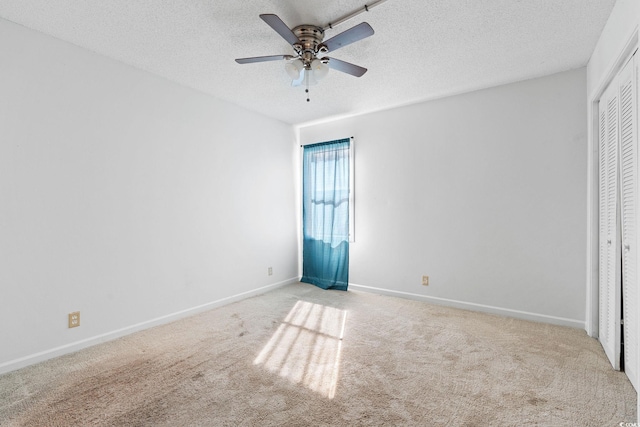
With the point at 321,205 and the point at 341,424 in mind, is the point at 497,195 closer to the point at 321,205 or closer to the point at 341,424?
the point at 321,205

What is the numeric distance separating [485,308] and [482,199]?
4.03 feet

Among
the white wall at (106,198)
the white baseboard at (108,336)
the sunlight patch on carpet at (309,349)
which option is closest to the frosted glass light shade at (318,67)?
the white wall at (106,198)

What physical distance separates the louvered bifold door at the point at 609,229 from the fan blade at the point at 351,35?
191 centimetres

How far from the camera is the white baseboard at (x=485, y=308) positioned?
125 inches

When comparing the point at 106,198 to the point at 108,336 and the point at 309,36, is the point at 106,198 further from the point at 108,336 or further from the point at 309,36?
the point at 309,36

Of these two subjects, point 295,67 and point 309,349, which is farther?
point 309,349

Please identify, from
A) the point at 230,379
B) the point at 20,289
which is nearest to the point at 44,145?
the point at 20,289

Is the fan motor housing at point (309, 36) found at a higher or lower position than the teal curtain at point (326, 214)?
higher

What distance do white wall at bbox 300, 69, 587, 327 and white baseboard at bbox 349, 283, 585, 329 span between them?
0.01m

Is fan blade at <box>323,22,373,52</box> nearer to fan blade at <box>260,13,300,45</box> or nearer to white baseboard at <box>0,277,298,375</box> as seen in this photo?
fan blade at <box>260,13,300,45</box>

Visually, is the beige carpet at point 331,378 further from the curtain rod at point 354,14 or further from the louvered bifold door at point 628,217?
the curtain rod at point 354,14

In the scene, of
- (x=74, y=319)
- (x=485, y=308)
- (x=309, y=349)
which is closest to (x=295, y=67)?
(x=309, y=349)

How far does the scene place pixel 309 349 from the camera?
8.87 feet

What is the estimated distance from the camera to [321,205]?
191 inches
